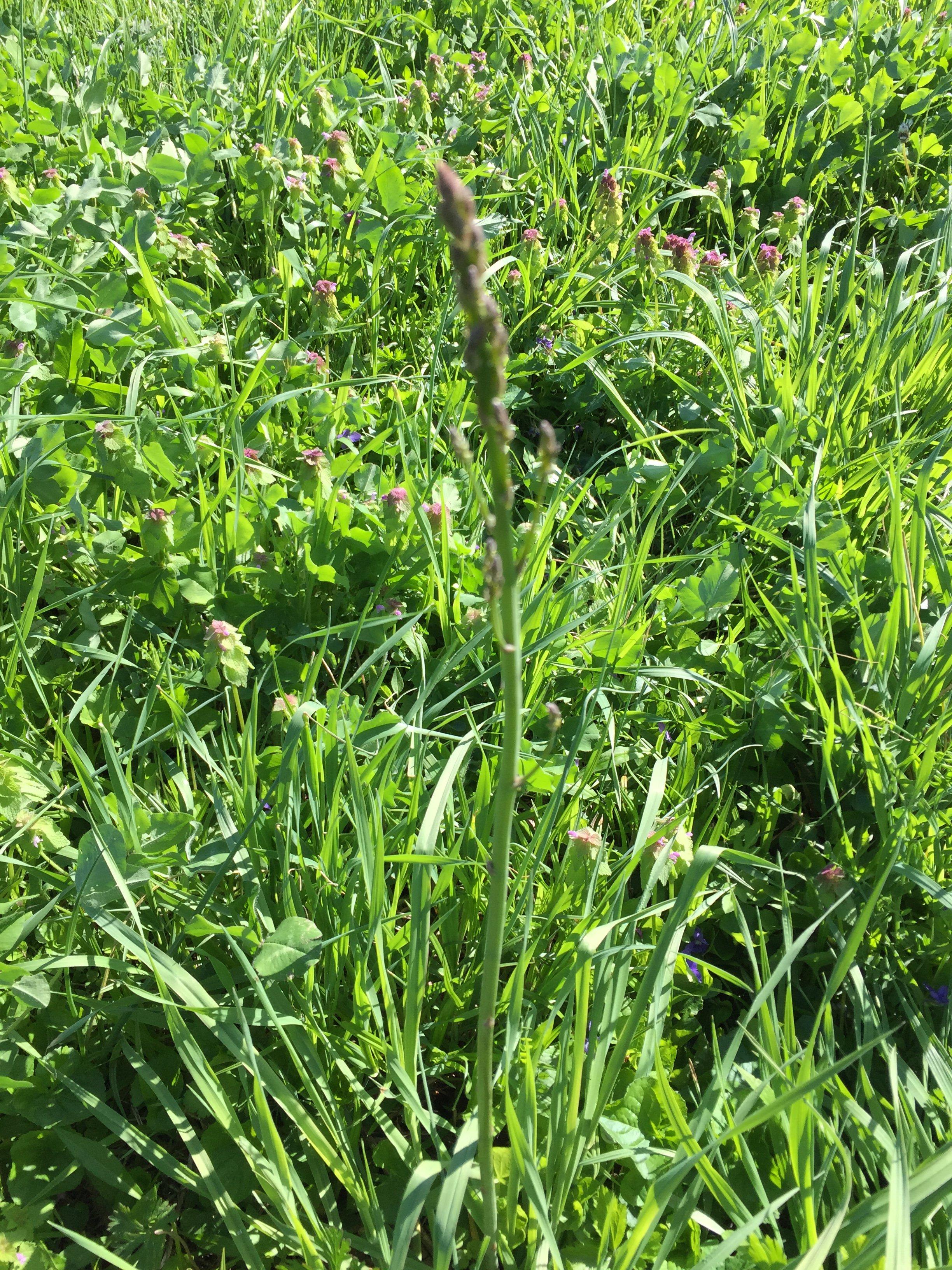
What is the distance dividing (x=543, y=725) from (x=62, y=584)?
991mm

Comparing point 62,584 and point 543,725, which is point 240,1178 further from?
point 62,584

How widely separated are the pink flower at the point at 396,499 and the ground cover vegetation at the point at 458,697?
0.5 inches

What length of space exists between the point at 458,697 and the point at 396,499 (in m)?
0.40

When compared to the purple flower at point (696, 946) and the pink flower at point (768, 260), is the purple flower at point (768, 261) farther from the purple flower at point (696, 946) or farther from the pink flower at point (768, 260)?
the purple flower at point (696, 946)

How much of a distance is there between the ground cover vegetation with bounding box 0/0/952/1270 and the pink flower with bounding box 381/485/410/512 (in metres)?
0.01

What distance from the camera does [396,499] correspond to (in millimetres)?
1867

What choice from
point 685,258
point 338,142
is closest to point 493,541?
point 685,258

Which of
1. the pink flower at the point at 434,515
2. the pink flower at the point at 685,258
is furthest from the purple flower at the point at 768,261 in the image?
the pink flower at the point at 434,515

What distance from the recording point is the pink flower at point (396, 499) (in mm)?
1861

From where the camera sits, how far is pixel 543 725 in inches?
70.9

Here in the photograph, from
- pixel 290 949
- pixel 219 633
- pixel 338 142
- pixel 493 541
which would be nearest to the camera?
pixel 493 541

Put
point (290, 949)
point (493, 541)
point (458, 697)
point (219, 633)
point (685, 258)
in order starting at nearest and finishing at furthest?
point (493, 541) < point (290, 949) < point (219, 633) < point (458, 697) < point (685, 258)

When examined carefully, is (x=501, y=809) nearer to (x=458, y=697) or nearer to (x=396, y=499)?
(x=458, y=697)

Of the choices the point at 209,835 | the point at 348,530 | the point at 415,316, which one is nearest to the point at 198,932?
the point at 209,835
